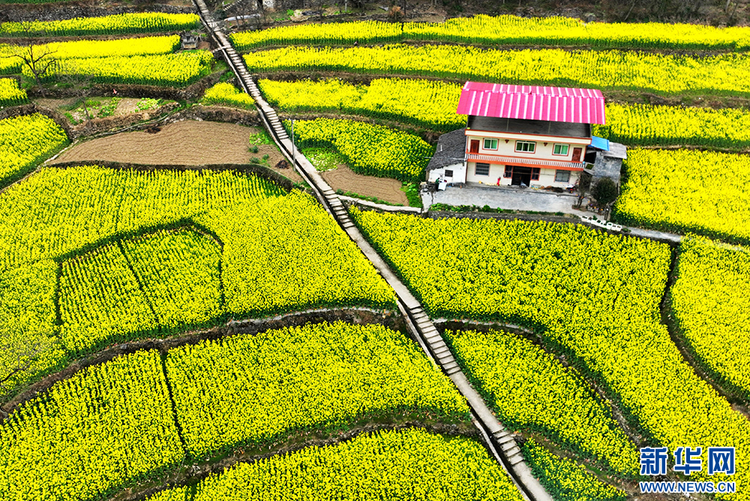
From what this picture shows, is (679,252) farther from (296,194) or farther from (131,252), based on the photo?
(131,252)

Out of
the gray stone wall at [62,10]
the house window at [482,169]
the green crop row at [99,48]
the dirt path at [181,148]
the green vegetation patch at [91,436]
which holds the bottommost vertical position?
the green vegetation patch at [91,436]

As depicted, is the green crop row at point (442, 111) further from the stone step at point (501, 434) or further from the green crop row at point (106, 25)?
the stone step at point (501, 434)

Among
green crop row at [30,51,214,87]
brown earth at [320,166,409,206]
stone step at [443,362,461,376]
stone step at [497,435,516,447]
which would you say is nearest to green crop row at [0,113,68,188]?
green crop row at [30,51,214,87]

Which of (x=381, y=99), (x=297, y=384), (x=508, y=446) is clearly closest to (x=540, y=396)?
(x=508, y=446)

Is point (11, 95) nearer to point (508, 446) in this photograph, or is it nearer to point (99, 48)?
point (99, 48)

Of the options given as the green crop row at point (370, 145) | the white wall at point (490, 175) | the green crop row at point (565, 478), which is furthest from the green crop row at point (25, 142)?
the green crop row at point (565, 478)

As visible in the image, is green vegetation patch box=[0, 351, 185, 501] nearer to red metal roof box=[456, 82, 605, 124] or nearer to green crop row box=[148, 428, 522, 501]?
green crop row box=[148, 428, 522, 501]
